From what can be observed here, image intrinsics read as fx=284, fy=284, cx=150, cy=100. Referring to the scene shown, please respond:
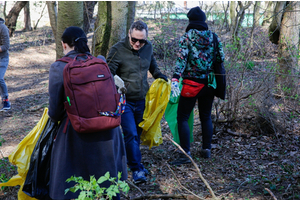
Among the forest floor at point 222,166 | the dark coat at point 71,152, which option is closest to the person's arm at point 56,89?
the dark coat at point 71,152

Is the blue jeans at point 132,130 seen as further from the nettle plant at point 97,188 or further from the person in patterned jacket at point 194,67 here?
the nettle plant at point 97,188

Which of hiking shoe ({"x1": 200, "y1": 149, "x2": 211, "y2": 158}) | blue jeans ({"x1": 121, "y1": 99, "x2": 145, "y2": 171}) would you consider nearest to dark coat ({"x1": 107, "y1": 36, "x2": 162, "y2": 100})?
blue jeans ({"x1": 121, "y1": 99, "x2": 145, "y2": 171})

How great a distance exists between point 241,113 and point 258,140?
0.56 m

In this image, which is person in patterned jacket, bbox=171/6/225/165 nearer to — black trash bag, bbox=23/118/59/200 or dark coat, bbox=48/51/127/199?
dark coat, bbox=48/51/127/199

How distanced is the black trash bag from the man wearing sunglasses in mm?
1062

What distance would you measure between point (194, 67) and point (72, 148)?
6.52 feet

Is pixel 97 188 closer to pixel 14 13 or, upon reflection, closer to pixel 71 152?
pixel 71 152

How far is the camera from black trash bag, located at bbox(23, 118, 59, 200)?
2395 millimetres

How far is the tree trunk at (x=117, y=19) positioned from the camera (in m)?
5.09

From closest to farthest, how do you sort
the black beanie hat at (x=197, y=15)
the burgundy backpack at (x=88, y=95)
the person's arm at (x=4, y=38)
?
1. the burgundy backpack at (x=88, y=95)
2. the black beanie hat at (x=197, y=15)
3. the person's arm at (x=4, y=38)

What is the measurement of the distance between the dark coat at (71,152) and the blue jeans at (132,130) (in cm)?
95

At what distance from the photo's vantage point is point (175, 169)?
3.87m

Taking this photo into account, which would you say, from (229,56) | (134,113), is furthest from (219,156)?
(229,56)

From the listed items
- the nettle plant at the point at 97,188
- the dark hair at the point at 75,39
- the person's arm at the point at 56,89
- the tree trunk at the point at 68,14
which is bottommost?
the nettle plant at the point at 97,188
